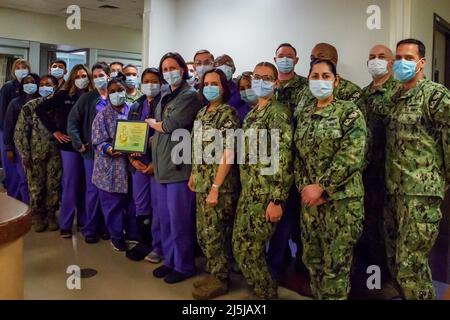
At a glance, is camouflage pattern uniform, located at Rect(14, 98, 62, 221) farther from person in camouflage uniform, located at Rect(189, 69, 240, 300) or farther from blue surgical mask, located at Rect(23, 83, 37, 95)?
person in camouflage uniform, located at Rect(189, 69, 240, 300)

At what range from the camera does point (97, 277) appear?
9.58ft

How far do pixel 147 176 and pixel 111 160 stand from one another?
379mm

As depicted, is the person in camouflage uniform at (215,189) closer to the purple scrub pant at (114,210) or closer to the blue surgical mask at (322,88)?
the blue surgical mask at (322,88)

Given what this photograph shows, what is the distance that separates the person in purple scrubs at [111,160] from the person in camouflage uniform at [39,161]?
0.73 metres

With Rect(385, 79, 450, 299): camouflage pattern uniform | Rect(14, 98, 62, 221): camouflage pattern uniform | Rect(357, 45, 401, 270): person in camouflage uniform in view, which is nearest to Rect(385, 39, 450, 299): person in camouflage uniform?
Rect(385, 79, 450, 299): camouflage pattern uniform

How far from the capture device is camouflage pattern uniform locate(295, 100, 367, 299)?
208cm

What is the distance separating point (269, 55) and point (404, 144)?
221 centimetres

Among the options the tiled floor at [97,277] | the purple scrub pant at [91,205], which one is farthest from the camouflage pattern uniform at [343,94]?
the purple scrub pant at [91,205]

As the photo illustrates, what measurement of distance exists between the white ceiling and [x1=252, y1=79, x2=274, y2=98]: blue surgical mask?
3932mm

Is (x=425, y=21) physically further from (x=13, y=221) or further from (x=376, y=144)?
(x=13, y=221)

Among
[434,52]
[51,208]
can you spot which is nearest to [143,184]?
[51,208]

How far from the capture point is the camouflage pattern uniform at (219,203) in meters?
2.57

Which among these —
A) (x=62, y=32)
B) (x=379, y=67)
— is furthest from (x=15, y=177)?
(x=379, y=67)
